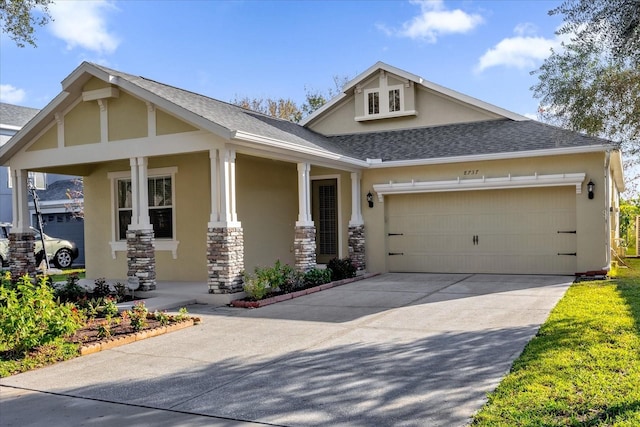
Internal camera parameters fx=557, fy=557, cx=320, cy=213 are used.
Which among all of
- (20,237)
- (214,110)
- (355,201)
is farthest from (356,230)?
(20,237)

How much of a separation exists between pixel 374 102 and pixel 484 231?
18.9ft

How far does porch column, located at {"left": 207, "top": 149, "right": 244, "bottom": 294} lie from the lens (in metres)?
10.7

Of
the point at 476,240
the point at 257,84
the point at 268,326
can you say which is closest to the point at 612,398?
the point at 268,326

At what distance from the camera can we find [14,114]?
25719 millimetres

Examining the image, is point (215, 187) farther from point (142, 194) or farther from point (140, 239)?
point (140, 239)

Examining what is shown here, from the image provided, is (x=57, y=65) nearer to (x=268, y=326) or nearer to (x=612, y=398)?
(x=268, y=326)

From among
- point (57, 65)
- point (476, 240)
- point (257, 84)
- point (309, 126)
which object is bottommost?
point (476, 240)

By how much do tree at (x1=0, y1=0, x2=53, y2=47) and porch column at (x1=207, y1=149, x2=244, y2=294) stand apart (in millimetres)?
4480

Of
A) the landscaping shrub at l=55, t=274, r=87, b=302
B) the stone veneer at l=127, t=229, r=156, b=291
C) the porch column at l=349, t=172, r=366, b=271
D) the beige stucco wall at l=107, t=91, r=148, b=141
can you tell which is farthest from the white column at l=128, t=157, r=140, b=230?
the porch column at l=349, t=172, r=366, b=271

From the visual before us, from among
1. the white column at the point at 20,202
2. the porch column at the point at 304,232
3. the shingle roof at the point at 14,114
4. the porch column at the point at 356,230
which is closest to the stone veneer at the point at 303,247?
the porch column at the point at 304,232

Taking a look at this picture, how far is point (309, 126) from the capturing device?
61.1 ft

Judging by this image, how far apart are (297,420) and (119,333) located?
4450 mm

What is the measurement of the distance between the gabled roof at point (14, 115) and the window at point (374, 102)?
50.1ft

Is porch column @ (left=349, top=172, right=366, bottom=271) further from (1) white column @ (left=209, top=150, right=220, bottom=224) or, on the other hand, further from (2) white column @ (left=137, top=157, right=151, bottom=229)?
(2) white column @ (left=137, top=157, right=151, bottom=229)
